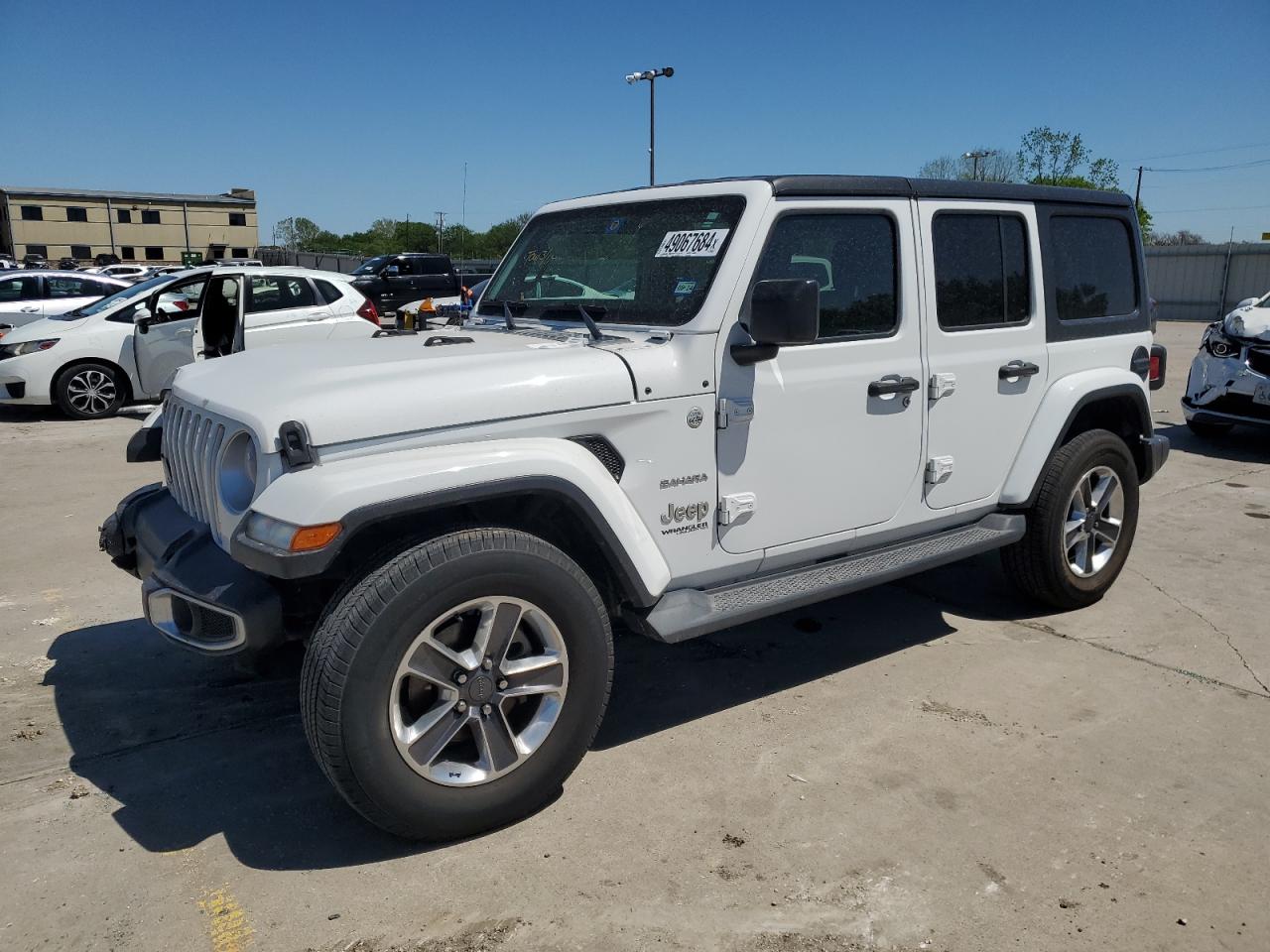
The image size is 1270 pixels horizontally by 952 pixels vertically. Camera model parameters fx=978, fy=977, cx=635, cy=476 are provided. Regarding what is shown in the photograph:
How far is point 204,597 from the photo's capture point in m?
2.73

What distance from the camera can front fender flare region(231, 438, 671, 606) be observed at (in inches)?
101

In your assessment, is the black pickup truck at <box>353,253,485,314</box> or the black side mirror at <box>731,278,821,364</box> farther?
the black pickup truck at <box>353,253,485,314</box>

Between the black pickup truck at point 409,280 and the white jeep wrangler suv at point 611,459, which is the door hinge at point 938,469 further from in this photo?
the black pickup truck at point 409,280

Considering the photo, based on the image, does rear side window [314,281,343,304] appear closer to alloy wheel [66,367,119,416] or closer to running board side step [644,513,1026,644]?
alloy wheel [66,367,119,416]

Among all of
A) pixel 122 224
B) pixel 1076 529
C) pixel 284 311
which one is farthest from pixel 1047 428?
pixel 122 224

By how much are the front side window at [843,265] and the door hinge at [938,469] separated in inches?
23.1

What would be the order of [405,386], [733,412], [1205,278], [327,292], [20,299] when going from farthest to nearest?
[1205,278] < [20,299] < [327,292] < [733,412] < [405,386]

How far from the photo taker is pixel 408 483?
2654 mm

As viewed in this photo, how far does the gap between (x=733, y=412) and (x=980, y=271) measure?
153 centimetres

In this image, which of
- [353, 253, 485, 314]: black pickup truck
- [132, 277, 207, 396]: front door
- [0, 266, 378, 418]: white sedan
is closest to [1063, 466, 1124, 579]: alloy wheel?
[0, 266, 378, 418]: white sedan

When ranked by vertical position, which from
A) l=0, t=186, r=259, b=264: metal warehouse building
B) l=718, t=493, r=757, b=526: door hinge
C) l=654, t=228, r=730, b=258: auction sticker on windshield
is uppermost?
l=0, t=186, r=259, b=264: metal warehouse building

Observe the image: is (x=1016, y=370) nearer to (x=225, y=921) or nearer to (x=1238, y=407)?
(x=225, y=921)

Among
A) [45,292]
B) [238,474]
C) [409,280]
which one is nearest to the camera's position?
[238,474]

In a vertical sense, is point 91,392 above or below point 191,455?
below
